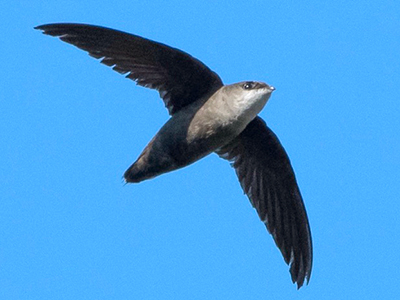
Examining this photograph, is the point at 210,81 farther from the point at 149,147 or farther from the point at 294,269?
the point at 294,269

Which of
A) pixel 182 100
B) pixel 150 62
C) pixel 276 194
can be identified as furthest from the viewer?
pixel 276 194

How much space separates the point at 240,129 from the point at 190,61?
0.71 metres

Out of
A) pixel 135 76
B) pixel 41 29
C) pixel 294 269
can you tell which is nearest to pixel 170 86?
pixel 135 76

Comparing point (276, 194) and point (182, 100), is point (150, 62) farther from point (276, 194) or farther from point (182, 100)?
point (276, 194)

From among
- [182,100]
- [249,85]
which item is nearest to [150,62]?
[182,100]

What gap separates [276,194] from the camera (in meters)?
13.7

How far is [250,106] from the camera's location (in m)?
12.3

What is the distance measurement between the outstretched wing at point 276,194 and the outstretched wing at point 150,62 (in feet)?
2.68

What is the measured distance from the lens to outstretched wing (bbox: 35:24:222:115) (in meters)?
12.4

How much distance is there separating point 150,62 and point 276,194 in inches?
73.7

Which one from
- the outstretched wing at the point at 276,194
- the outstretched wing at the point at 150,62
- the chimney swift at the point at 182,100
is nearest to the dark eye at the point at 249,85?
the chimney swift at the point at 182,100

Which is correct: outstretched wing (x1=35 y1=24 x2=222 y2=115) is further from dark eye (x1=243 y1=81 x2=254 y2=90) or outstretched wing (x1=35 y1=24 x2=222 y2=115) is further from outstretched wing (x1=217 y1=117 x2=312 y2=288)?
outstretched wing (x1=217 y1=117 x2=312 y2=288)

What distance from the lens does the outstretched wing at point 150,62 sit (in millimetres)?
12430

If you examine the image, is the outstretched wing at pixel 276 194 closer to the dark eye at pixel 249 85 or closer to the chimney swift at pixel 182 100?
the chimney swift at pixel 182 100
